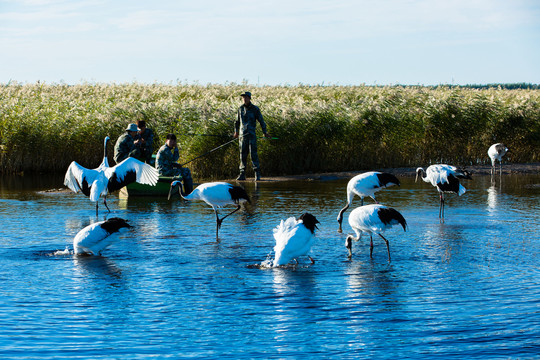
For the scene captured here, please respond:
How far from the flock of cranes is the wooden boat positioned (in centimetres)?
32

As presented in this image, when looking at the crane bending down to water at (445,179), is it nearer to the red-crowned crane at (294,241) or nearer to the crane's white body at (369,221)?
the crane's white body at (369,221)

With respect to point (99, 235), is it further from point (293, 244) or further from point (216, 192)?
point (293, 244)

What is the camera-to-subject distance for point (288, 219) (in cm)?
1009

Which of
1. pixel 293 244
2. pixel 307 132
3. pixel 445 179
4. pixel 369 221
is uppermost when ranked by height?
pixel 307 132

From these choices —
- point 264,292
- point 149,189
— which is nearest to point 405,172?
point 149,189

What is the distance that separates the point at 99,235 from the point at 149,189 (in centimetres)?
793

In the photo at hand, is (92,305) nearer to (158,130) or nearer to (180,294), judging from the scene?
(180,294)

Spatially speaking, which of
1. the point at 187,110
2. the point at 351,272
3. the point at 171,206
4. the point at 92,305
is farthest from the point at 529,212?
the point at 187,110

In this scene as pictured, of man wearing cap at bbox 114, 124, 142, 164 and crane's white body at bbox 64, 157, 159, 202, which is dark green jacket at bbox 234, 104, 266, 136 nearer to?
man wearing cap at bbox 114, 124, 142, 164

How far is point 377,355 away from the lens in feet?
21.0

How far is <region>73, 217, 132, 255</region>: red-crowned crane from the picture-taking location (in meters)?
10.5

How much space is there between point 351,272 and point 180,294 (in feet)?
8.25

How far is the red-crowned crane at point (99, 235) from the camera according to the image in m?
10.5

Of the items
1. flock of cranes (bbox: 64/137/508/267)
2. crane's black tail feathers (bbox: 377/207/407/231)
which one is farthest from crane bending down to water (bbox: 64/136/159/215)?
crane's black tail feathers (bbox: 377/207/407/231)
